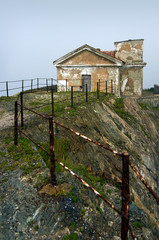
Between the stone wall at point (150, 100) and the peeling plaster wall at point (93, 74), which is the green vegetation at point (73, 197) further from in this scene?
the stone wall at point (150, 100)

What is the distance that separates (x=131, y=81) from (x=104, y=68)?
3.57 metres

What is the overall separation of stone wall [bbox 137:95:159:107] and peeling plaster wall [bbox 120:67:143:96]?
0.70 metres

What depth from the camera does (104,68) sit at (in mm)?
18719

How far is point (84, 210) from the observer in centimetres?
352

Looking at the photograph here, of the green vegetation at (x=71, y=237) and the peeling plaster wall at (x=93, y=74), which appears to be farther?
→ the peeling plaster wall at (x=93, y=74)

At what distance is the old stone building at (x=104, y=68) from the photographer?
1859 centimetres

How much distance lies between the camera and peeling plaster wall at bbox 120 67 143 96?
20609mm

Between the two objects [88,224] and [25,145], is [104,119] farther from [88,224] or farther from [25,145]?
[88,224]

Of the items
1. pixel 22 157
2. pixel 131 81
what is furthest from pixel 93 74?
pixel 22 157

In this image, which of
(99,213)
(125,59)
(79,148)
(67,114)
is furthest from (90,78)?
(99,213)

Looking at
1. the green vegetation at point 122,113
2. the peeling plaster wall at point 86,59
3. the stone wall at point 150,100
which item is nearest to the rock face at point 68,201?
the green vegetation at point 122,113

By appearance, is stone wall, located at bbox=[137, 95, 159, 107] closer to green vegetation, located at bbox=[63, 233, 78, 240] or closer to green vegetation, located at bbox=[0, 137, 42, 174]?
green vegetation, located at bbox=[0, 137, 42, 174]

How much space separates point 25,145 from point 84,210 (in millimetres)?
2439

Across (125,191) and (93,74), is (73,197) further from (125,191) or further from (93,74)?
(93,74)
